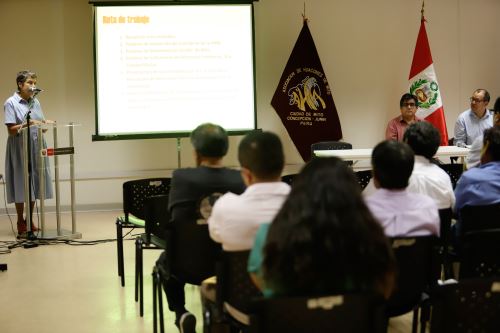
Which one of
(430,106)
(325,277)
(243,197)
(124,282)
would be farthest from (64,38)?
(325,277)

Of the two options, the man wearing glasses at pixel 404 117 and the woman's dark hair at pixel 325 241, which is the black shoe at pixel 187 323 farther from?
the man wearing glasses at pixel 404 117

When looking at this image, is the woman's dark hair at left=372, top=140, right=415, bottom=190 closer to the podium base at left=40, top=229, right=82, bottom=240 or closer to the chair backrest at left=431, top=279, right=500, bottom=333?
the chair backrest at left=431, top=279, right=500, bottom=333

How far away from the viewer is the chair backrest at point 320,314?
1670 millimetres

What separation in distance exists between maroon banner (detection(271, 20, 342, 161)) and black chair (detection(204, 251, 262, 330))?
5.10m

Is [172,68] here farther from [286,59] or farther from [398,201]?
[398,201]

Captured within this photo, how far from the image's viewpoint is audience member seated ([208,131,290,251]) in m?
2.26

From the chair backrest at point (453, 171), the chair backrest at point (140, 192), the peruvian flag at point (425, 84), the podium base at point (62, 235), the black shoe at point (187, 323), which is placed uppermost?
the peruvian flag at point (425, 84)

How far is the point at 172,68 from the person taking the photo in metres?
6.66

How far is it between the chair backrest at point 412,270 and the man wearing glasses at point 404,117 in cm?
440

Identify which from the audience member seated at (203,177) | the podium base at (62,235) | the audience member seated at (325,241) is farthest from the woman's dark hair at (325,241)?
the podium base at (62,235)

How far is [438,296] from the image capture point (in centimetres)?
186

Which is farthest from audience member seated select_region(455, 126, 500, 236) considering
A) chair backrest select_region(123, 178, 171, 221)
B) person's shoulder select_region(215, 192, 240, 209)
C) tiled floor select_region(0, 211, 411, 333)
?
chair backrest select_region(123, 178, 171, 221)

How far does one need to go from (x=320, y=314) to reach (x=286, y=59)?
607 cm

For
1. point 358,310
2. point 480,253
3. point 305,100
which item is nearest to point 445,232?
point 480,253
